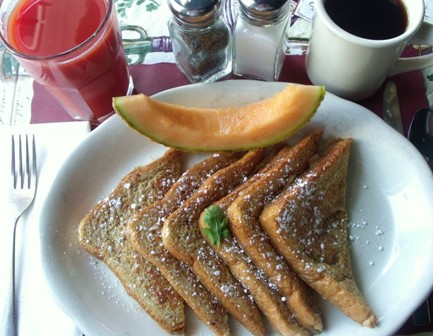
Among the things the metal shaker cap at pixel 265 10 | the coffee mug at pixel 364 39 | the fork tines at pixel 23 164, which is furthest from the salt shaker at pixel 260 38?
the fork tines at pixel 23 164

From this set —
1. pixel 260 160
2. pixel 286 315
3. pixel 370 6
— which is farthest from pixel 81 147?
pixel 370 6

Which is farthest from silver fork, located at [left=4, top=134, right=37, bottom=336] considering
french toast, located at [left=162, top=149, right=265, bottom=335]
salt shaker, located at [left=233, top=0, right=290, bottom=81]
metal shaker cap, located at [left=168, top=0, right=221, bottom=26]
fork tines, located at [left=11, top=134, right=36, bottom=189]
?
salt shaker, located at [left=233, top=0, right=290, bottom=81]

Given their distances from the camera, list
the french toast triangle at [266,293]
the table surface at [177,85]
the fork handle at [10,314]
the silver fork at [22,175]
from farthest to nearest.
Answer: the table surface at [177,85] → the silver fork at [22,175] → the fork handle at [10,314] → the french toast triangle at [266,293]

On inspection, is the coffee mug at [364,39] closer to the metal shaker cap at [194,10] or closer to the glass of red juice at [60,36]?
the metal shaker cap at [194,10]

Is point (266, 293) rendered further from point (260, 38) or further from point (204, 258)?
point (260, 38)

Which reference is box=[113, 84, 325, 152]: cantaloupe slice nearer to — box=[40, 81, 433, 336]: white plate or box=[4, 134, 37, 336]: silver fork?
box=[40, 81, 433, 336]: white plate

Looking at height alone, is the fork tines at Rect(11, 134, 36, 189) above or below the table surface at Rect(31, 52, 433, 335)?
below

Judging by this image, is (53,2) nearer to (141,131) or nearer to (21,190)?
(141,131)
